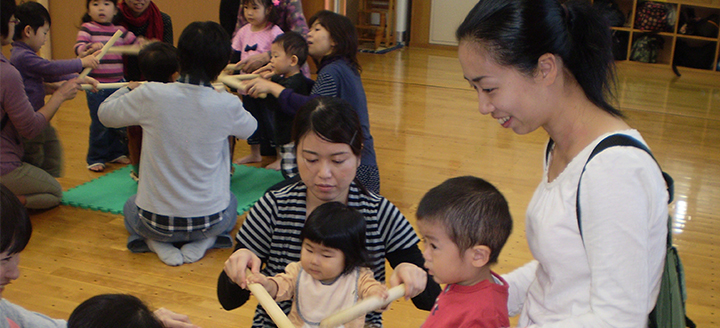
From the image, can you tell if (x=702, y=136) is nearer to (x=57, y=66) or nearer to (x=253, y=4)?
(x=253, y=4)

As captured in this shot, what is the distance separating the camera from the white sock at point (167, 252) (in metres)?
2.89

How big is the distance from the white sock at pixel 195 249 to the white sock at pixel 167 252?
0.09 ft

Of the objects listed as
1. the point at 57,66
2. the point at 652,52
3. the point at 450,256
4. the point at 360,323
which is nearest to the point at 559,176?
the point at 450,256

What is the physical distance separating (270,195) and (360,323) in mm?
400

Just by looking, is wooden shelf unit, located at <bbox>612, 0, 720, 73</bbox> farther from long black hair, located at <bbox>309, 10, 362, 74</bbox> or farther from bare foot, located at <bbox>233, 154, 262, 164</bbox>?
long black hair, located at <bbox>309, 10, 362, 74</bbox>

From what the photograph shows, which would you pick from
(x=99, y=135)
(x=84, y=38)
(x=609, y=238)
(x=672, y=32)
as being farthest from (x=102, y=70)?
(x=672, y=32)

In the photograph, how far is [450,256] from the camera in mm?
1319

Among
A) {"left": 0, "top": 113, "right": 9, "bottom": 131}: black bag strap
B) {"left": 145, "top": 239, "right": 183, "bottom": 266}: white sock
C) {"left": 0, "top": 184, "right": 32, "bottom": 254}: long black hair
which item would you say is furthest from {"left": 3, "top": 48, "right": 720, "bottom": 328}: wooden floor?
{"left": 0, "top": 184, "right": 32, "bottom": 254}: long black hair

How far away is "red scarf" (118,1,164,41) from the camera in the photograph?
436cm

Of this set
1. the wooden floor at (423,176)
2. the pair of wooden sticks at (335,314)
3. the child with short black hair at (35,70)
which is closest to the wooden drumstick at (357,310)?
the pair of wooden sticks at (335,314)

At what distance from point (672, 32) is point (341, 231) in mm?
7764

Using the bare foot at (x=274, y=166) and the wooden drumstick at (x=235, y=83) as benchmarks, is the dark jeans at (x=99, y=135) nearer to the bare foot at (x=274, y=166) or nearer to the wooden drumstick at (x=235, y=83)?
the wooden drumstick at (x=235, y=83)

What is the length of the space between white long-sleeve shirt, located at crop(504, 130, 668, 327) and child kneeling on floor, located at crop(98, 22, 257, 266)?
6.57 ft

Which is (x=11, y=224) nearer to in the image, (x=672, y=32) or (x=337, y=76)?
(x=337, y=76)
